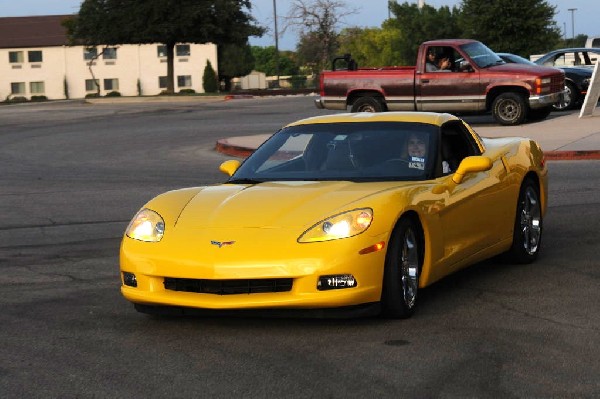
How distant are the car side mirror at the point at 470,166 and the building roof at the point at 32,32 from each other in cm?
10087

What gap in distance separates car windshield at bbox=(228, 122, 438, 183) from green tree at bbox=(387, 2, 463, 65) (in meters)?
65.8

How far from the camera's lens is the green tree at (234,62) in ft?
332

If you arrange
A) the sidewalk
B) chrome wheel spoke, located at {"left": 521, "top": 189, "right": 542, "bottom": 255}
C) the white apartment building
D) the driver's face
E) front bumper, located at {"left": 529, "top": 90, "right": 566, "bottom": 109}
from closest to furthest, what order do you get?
the driver's face → chrome wheel spoke, located at {"left": 521, "top": 189, "right": 542, "bottom": 255} → the sidewalk → front bumper, located at {"left": 529, "top": 90, "right": 566, "bottom": 109} → the white apartment building

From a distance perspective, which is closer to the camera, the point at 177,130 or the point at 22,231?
the point at 22,231

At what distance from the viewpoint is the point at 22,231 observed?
42.9 feet

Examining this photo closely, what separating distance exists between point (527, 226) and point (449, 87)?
18.2 meters

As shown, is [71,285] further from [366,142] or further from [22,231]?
[22,231]

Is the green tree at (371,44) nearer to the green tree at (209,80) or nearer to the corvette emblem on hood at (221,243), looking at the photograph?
the green tree at (209,80)

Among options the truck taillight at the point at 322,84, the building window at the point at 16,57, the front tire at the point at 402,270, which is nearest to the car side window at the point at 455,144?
the front tire at the point at 402,270

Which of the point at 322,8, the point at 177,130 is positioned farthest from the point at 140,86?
the point at 177,130

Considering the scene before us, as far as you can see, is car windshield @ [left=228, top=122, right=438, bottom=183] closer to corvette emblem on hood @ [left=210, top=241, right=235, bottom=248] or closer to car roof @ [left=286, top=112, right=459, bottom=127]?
car roof @ [left=286, top=112, right=459, bottom=127]

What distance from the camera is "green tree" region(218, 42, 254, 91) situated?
101 m

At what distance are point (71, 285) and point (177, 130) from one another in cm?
2465

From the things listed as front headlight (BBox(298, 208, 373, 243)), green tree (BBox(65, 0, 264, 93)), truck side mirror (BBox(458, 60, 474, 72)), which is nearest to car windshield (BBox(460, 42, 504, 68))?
truck side mirror (BBox(458, 60, 474, 72))
